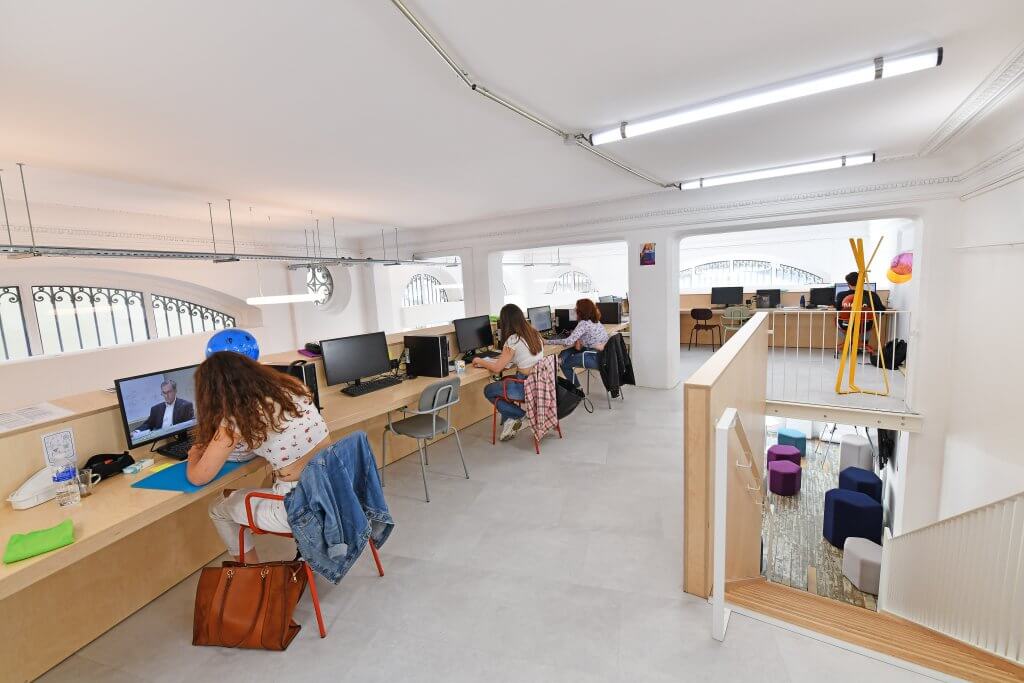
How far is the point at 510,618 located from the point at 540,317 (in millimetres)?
4759

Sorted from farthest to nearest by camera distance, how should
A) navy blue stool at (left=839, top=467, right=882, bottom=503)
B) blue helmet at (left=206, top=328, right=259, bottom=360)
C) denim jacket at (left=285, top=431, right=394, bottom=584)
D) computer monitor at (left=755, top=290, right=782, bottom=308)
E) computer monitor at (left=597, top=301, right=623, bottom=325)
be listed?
computer monitor at (left=755, top=290, right=782, bottom=308), computer monitor at (left=597, top=301, right=623, bottom=325), navy blue stool at (left=839, top=467, right=882, bottom=503), blue helmet at (left=206, top=328, right=259, bottom=360), denim jacket at (left=285, top=431, right=394, bottom=584)

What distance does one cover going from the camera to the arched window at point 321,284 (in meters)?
8.52

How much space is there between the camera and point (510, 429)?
14.4ft

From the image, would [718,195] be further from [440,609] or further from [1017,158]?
[440,609]

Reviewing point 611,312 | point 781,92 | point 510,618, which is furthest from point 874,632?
point 611,312

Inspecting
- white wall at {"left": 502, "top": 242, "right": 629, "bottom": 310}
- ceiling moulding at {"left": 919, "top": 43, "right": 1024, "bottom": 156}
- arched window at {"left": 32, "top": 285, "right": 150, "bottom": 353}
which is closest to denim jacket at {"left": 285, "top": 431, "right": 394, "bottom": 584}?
ceiling moulding at {"left": 919, "top": 43, "right": 1024, "bottom": 156}

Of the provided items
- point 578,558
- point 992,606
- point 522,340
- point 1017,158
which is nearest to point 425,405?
point 522,340

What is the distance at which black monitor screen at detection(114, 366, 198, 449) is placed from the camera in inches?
84.3

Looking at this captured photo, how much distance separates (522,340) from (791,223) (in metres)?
3.66

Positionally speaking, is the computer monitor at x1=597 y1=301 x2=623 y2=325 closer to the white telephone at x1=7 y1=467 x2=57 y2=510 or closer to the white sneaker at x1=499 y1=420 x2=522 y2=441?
the white sneaker at x1=499 y1=420 x2=522 y2=441

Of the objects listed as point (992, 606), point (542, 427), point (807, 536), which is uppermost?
point (542, 427)

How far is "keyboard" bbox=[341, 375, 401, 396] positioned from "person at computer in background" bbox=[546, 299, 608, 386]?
91.0 inches

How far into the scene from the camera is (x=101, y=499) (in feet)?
6.14

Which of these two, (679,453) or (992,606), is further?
(679,453)
